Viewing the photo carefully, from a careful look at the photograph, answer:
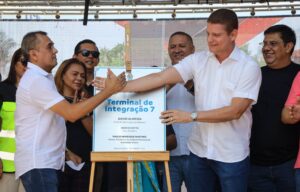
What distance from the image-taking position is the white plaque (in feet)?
9.59

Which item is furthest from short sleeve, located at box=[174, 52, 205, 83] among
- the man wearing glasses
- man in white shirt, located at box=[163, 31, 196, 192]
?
the man wearing glasses

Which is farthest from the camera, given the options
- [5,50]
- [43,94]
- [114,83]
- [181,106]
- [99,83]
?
[5,50]

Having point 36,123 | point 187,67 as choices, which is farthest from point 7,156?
point 187,67

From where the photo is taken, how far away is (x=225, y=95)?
2.73m

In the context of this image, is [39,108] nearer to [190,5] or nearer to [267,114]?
[267,114]

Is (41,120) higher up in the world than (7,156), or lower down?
higher up

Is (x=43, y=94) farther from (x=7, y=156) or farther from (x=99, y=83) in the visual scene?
(x=7, y=156)

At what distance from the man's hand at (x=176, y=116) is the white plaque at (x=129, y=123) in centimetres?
8

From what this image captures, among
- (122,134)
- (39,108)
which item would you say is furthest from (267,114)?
(39,108)

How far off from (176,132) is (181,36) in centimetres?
81

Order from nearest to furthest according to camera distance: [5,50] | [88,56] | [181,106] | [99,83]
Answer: [99,83]
[181,106]
[88,56]
[5,50]

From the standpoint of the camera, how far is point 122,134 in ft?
9.61

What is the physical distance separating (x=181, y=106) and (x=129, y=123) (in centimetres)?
66

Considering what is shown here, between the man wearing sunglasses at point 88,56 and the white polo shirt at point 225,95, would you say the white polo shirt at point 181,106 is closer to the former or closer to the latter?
the white polo shirt at point 225,95
